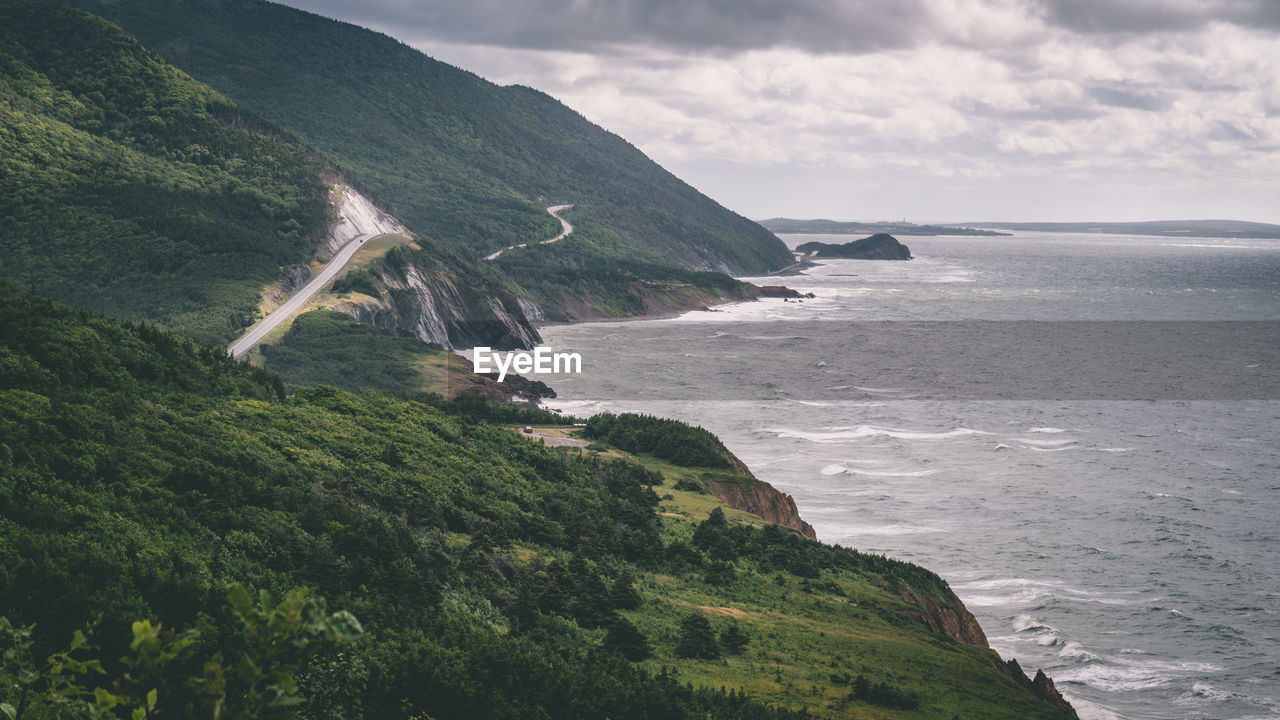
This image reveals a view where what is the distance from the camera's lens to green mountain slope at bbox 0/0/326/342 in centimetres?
10481

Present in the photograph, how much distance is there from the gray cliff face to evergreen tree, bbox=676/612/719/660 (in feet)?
291

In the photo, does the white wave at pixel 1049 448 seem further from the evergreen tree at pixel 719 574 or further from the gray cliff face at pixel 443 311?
the gray cliff face at pixel 443 311

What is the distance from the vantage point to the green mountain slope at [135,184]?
104812mm

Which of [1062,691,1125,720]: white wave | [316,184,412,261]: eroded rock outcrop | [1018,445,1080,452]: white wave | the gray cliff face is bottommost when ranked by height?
[1062,691,1125,720]: white wave

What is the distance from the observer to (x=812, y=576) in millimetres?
45438

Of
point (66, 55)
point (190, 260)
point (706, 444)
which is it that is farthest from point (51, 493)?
point (66, 55)

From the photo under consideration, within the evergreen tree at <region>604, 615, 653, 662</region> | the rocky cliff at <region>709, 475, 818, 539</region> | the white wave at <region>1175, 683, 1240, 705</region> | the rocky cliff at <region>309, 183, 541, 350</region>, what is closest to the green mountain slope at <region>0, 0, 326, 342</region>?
the rocky cliff at <region>309, 183, 541, 350</region>

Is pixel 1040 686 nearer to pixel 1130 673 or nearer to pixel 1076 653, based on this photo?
pixel 1130 673

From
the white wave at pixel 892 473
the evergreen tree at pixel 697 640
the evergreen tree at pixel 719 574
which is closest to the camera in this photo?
the evergreen tree at pixel 697 640

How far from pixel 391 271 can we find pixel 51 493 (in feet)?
347

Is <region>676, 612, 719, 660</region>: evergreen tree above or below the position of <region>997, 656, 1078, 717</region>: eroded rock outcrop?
above

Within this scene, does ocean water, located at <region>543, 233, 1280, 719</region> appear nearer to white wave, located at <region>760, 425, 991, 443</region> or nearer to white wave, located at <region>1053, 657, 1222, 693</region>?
white wave, located at <region>1053, 657, 1222, 693</region>

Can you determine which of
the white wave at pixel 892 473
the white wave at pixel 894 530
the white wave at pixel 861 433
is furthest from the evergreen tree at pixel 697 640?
the white wave at pixel 861 433

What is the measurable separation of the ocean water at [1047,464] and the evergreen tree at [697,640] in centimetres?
1585
